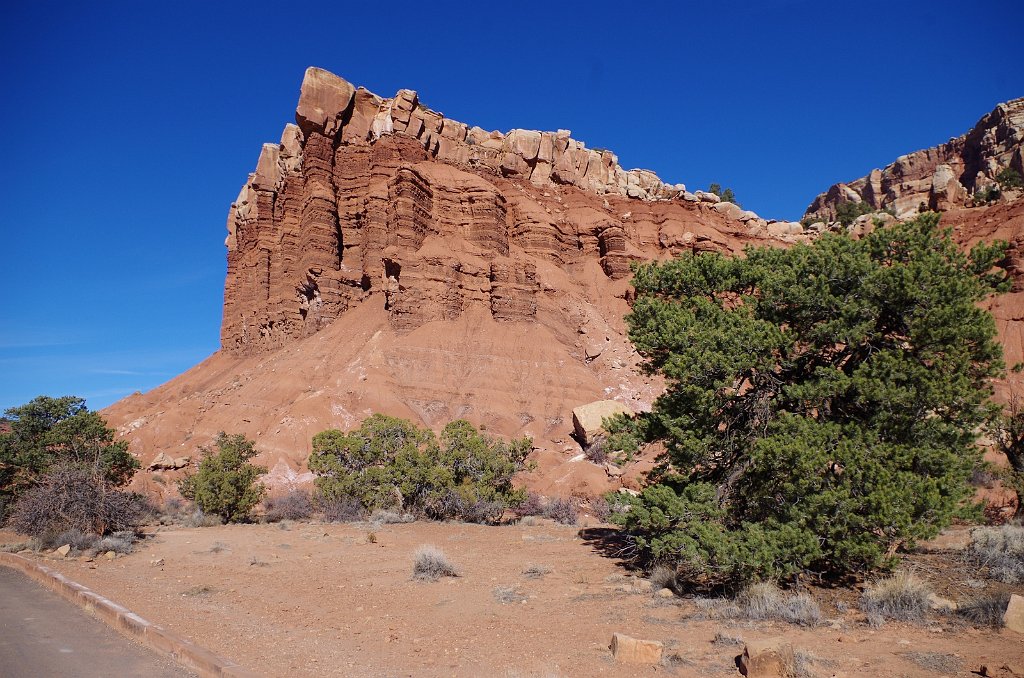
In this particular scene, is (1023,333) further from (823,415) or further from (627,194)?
(823,415)

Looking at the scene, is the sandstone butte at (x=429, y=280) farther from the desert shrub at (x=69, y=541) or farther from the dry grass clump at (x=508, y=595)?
the dry grass clump at (x=508, y=595)

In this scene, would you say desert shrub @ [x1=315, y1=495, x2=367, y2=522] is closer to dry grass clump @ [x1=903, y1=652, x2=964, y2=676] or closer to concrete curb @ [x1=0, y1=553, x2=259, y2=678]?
concrete curb @ [x1=0, y1=553, x2=259, y2=678]

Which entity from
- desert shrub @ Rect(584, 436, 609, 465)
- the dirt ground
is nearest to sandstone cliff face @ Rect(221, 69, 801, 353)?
desert shrub @ Rect(584, 436, 609, 465)

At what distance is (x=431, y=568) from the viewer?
1247 cm

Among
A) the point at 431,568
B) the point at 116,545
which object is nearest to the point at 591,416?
the point at 431,568

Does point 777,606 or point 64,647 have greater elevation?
point 64,647

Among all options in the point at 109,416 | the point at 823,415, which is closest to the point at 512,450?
the point at 823,415

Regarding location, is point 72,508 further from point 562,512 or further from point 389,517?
point 562,512

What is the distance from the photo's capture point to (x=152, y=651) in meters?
7.09

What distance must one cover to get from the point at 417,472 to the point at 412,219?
30.0 meters

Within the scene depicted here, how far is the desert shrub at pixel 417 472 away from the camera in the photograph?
76.3ft

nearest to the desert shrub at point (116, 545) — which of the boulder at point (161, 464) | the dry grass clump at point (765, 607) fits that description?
the dry grass clump at point (765, 607)

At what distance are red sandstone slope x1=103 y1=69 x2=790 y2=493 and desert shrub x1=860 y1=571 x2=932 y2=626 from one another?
2197 centimetres

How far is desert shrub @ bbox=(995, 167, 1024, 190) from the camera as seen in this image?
5758 centimetres
